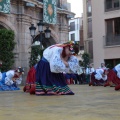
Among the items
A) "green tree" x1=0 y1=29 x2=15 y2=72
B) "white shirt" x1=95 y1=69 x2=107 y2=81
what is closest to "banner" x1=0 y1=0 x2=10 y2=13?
"green tree" x1=0 y1=29 x2=15 y2=72

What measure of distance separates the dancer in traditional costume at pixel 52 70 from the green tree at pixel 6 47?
10.4m

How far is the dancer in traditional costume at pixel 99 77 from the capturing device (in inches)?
681

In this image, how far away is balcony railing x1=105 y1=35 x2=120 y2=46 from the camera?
28641 millimetres

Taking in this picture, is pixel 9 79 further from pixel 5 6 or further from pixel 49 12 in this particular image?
pixel 49 12

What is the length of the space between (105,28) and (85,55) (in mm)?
3503

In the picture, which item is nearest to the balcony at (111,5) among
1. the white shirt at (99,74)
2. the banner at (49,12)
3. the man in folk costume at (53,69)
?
the banner at (49,12)

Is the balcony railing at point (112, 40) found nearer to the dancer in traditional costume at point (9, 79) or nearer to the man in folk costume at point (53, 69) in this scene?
the dancer in traditional costume at point (9, 79)

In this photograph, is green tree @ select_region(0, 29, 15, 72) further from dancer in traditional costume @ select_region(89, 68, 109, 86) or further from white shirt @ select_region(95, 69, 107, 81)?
white shirt @ select_region(95, 69, 107, 81)

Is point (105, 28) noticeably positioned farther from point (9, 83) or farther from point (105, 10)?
point (9, 83)

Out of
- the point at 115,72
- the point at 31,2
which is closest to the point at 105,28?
the point at 31,2

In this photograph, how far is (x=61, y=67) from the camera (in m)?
8.16

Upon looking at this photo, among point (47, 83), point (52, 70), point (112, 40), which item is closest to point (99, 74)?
point (47, 83)

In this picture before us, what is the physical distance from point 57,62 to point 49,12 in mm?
15461

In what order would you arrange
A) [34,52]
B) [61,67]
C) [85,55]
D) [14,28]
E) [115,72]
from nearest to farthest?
[61,67], [115,72], [34,52], [14,28], [85,55]
